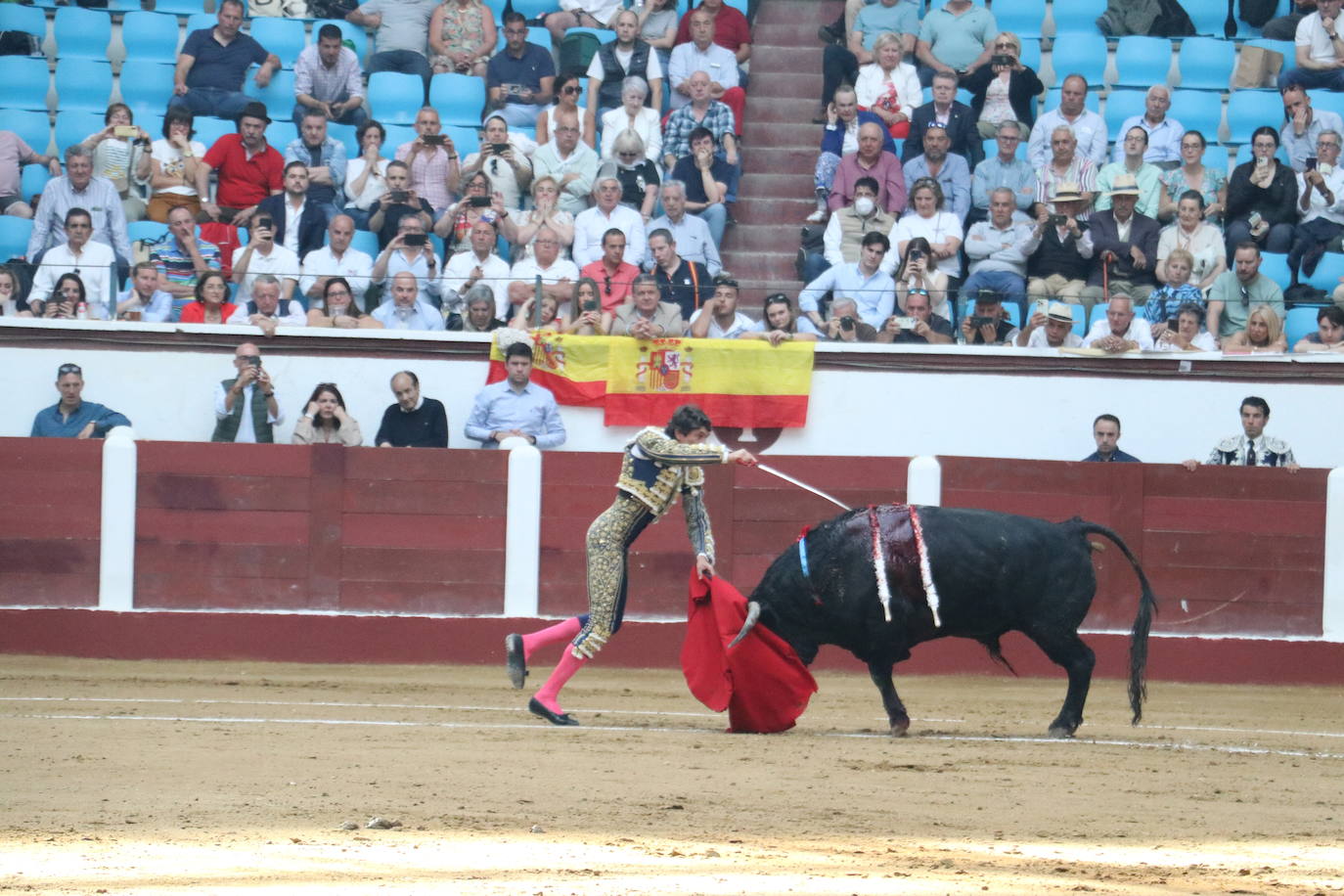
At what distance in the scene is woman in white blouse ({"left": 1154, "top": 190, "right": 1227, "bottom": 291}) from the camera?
11.1m

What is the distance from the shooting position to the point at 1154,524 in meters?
10.1

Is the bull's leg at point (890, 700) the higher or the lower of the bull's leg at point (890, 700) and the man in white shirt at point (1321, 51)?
the lower

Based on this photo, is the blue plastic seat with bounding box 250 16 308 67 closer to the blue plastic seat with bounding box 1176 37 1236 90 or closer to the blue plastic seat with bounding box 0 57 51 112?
the blue plastic seat with bounding box 0 57 51 112

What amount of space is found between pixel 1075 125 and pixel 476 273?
13.2 feet

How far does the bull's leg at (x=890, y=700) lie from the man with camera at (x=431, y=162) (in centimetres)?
525

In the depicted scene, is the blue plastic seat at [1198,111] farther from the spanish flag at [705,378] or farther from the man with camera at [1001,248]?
the spanish flag at [705,378]

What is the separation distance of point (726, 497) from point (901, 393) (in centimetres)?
136

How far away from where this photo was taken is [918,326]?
10.7 metres

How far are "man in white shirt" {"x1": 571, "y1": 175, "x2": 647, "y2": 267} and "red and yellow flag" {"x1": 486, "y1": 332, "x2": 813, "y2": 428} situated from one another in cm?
80

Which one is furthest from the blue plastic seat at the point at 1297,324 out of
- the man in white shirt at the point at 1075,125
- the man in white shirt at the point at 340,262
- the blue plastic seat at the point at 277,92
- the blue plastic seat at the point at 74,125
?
the blue plastic seat at the point at 74,125

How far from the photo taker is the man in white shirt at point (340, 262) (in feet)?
35.5

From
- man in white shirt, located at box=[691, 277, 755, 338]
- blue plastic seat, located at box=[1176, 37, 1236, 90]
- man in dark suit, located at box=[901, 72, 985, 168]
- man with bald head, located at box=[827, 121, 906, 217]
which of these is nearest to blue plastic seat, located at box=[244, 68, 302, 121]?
man in white shirt, located at box=[691, 277, 755, 338]

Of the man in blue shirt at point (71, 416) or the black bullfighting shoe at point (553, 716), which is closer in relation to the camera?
the black bullfighting shoe at point (553, 716)

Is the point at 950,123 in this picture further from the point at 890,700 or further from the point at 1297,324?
the point at 890,700
